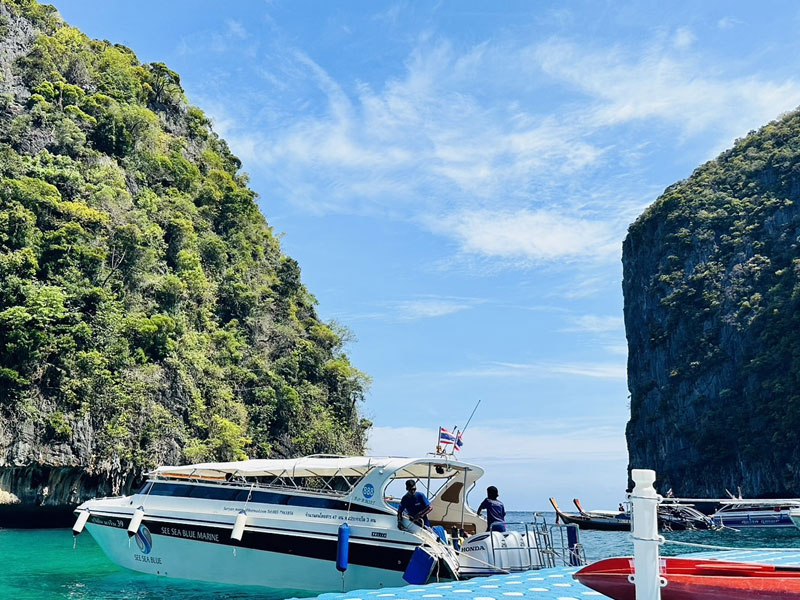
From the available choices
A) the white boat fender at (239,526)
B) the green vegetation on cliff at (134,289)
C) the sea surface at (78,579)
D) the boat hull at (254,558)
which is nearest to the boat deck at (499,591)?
the sea surface at (78,579)

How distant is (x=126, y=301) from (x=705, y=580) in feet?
101

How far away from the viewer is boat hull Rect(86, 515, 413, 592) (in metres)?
11.8

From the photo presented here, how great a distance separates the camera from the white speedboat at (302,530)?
11.7m

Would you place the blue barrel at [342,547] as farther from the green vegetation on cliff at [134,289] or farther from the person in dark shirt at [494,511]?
the green vegetation on cliff at [134,289]

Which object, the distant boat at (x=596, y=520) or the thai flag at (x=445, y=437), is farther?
the distant boat at (x=596, y=520)

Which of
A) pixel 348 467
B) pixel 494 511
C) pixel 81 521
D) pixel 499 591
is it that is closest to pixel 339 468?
pixel 348 467

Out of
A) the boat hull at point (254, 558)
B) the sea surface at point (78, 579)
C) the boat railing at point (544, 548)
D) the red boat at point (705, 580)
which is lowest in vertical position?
the sea surface at point (78, 579)

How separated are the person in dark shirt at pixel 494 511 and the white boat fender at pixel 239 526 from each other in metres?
4.58

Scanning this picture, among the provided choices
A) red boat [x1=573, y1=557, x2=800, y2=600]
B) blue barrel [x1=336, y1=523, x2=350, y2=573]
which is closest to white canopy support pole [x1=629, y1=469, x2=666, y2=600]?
red boat [x1=573, y1=557, x2=800, y2=600]

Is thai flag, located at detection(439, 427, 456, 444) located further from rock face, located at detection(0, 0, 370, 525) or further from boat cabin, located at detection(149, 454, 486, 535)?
rock face, located at detection(0, 0, 370, 525)

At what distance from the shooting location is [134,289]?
32.5 m

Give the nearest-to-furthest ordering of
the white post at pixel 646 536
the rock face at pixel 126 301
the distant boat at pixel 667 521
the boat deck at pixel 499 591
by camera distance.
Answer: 1. the white post at pixel 646 536
2. the boat deck at pixel 499 591
3. the rock face at pixel 126 301
4. the distant boat at pixel 667 521

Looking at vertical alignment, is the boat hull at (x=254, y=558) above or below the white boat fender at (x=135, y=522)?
below

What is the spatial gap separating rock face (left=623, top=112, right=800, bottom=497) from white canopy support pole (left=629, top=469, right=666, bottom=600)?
51.8 m
